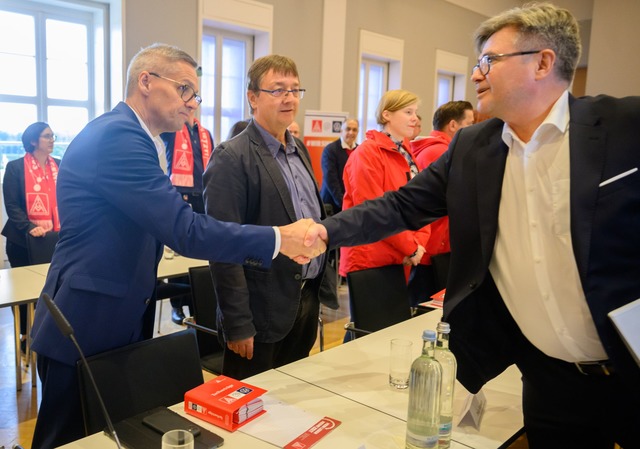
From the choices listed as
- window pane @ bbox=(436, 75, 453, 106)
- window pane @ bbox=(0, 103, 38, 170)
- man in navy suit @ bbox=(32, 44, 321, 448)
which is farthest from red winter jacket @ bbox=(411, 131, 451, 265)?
window pane @ bbox=(436, 75, 453, 106)

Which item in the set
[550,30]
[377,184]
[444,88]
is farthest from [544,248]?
[444,88]

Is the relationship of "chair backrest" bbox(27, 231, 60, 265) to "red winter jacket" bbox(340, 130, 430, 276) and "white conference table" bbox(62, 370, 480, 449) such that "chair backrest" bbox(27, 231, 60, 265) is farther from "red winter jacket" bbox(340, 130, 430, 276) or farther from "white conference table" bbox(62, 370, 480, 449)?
"white conference table" bbox(62, 370, 480, 449)

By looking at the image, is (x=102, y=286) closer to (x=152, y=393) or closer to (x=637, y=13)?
(x=152, y=393)

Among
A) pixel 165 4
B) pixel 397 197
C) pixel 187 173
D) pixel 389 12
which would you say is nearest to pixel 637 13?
pixel 389 12

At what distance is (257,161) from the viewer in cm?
208

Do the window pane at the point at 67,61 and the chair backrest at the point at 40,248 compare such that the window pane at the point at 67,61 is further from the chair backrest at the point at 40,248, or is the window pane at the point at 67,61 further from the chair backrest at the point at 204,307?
the chair backrest at the point at 204,307

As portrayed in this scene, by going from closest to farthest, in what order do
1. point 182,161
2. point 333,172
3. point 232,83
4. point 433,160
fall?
point 433,160, point 182,161, point 333,172, point 232,83

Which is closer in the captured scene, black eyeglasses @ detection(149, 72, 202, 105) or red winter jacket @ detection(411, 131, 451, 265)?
black eyeglasses @ detection(149, 72, 202, 105)

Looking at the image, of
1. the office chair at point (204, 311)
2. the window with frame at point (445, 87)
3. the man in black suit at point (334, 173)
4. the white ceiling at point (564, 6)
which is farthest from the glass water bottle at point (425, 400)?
the white ceiling at point (564, 6)

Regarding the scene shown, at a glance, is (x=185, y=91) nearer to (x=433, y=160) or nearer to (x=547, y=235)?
(x=547, y=235)

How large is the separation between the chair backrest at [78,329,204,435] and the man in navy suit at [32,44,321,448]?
9 centimetres

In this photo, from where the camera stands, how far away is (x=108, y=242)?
1593 millimetres

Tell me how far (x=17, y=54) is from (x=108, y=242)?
556 centimetres

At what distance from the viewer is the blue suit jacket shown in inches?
61.6
